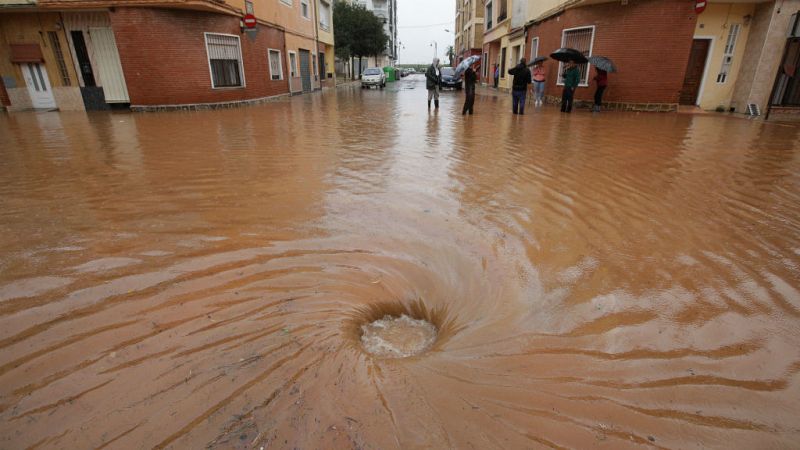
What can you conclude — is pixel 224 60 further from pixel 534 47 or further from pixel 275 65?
pixel 534 47

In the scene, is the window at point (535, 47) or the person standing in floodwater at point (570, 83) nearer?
the person standing in floodwater at point (570, 83)

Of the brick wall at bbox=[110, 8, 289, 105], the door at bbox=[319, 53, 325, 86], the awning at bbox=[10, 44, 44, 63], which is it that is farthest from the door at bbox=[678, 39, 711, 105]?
the awning at bbox=[10, 44, 44, 63]

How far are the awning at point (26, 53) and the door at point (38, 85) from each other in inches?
11.2

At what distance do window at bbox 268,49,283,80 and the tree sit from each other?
18.2m

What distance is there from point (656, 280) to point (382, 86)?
3052cm

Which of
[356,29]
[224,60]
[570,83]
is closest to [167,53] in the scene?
[224,60]

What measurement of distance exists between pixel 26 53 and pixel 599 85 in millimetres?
20509

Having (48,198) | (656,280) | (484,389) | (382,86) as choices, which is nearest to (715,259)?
(656,280)

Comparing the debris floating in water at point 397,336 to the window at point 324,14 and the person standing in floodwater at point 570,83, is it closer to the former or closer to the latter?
the person standing in floodwater at point 570,83

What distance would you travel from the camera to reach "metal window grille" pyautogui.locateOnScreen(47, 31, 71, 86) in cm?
1501

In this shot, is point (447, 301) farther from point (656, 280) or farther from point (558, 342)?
point (656, 280)

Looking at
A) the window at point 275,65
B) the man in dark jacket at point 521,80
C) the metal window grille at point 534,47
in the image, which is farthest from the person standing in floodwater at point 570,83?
the window at point 275,65

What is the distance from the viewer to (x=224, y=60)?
16422 mm

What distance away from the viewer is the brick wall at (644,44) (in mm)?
13430
